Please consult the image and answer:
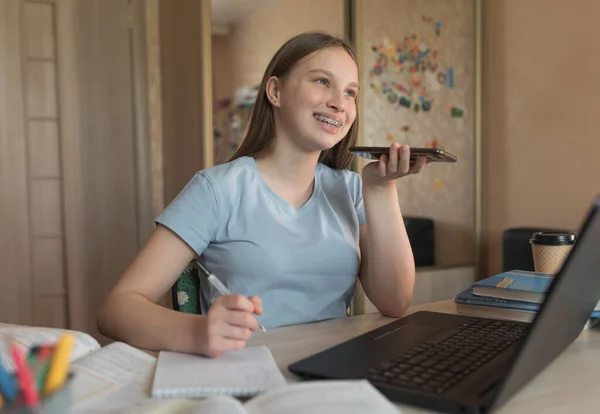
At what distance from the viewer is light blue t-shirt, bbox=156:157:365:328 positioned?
4.25 ft

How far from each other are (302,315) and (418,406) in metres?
0.63

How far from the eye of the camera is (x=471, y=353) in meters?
0.86

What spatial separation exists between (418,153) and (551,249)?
40cm

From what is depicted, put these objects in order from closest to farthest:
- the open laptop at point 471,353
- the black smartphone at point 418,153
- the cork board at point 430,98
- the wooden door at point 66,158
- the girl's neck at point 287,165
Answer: the open laptop at point 471,353, the black smartphone at point 418,153, the girl's neck at point 287,165, the wooden door at point 66,158, the cork board at point 430,98

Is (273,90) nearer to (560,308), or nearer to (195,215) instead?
(195,215)

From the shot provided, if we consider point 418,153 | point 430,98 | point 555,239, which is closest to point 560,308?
point 418,153

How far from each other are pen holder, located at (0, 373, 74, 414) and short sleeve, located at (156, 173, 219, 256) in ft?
2.00

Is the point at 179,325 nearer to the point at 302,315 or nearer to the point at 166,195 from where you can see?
the point at 302,315

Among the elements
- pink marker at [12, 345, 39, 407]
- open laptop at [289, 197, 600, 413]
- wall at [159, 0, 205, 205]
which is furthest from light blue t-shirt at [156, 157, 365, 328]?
wall at [159, 0, 205, 205]

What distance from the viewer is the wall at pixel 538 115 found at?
290 cm

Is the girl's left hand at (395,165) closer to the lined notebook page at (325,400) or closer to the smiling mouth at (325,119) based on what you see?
the smiling mouth at (325,119)

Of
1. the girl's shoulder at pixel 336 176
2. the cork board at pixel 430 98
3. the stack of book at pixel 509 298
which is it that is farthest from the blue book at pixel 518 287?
the cork board at pixel 430 98

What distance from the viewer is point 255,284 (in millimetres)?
1301

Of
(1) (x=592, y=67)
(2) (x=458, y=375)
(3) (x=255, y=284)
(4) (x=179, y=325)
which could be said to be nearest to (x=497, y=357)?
(2) (x=458, y=375)
